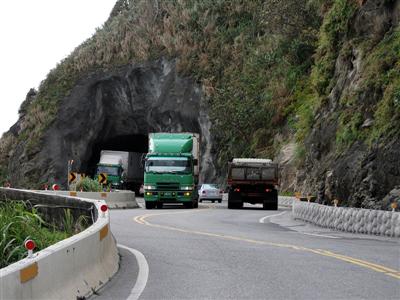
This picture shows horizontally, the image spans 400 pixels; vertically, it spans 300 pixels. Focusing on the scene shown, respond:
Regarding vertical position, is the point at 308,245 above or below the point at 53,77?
below

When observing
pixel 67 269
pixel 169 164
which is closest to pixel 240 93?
pixel 169 164

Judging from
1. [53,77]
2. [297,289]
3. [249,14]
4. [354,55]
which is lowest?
[297,289]

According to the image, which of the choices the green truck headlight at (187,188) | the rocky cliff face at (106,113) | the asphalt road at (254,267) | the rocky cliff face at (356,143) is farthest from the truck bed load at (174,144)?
the rocky cliff face at (106,113)

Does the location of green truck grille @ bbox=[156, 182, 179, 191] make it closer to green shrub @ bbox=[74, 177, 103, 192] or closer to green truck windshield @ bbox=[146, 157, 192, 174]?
green truck windshield @ bbox=[146, 157, 192, 174]

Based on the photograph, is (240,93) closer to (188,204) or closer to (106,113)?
(106,113)

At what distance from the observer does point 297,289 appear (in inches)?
411

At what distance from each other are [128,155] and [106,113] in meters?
12.1

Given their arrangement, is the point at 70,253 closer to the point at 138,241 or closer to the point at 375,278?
the point at 375,278

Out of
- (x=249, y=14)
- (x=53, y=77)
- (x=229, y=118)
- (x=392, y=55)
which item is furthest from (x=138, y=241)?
(x=53, y=77)

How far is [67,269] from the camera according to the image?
913 centimetres

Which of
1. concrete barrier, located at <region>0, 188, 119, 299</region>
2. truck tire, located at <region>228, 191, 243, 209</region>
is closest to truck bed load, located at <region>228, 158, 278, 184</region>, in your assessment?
truck tire, located at <region>228, 191, 243, 209</region>

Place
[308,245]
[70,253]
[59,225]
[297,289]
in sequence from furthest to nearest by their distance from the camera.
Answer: [59,225] → [308,245] → [297,289] → [70,253]

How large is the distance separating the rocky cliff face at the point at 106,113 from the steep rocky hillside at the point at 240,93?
109 millimetres

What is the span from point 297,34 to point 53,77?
29148 mm
